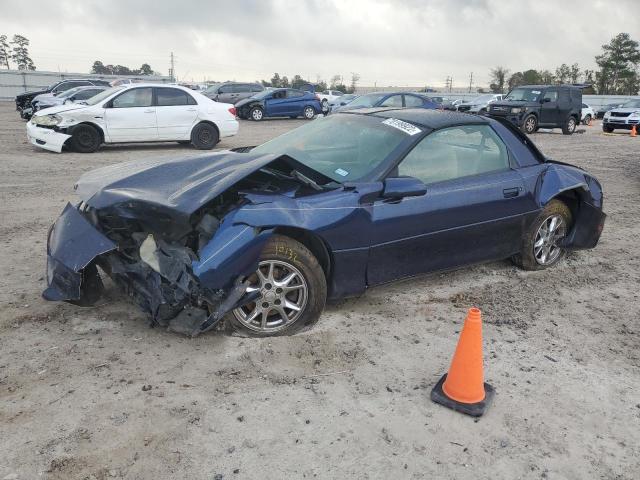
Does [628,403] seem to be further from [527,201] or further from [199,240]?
[199,240]

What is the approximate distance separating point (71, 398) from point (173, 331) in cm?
74

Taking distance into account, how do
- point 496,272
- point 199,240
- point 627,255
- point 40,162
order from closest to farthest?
point 199,240 → point 496,272 → point 627,255 → point 40,162

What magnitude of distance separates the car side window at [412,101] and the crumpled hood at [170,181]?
47.1ft

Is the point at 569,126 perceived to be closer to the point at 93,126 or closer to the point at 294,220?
the point at 93,126

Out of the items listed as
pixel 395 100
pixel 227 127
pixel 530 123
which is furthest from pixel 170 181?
pixel 530 123

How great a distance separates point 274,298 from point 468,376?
131 cm

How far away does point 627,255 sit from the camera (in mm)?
5828

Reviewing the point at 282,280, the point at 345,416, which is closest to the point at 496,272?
the point at 282,280

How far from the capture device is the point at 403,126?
4348 millimetres

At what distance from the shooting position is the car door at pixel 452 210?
12.9 ft

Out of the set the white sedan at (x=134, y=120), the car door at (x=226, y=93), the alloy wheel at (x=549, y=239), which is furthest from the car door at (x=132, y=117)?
the car door at (x=226, y=93)

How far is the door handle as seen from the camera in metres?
4.56

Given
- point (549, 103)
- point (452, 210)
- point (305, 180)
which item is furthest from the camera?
point (549, 103)

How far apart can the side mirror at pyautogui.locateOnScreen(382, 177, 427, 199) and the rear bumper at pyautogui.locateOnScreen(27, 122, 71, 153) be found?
9.81 m
